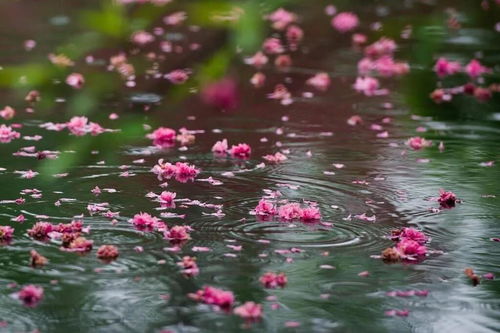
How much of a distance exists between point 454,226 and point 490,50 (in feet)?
15.0

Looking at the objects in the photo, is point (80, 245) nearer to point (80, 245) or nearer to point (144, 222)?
point (80, 245)

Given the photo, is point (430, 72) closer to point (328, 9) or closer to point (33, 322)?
point (328, 9)

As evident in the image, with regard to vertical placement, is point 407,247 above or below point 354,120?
below

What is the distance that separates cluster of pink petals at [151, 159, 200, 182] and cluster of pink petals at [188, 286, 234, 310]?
1557 mm

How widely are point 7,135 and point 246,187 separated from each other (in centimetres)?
151

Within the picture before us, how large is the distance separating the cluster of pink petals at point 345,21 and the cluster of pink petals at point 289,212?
5053mm

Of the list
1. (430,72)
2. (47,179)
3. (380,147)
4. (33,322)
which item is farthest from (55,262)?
(430,72)

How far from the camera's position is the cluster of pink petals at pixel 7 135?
5.46 meters

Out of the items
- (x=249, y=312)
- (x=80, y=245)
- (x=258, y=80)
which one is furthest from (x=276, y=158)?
(x=249, y=312)

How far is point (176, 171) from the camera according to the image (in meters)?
4.80

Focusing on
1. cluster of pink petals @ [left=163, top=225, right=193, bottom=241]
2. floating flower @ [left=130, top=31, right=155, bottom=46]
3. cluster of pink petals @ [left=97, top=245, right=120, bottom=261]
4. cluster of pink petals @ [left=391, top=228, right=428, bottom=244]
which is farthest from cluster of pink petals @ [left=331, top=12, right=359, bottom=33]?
cluster of pink petals @ [left=97, top=245, right=120, bottom=261]

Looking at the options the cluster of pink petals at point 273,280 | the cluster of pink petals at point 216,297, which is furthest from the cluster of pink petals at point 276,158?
the cluster of pink petals at point 216,297

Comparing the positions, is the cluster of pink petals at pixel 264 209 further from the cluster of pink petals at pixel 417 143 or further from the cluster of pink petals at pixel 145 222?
the cluster of pink petals at pixel 417 143

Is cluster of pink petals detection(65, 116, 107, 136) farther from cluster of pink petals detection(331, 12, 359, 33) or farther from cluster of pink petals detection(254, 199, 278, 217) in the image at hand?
cluster of pink petals detection(331, 12, 359, 33)
